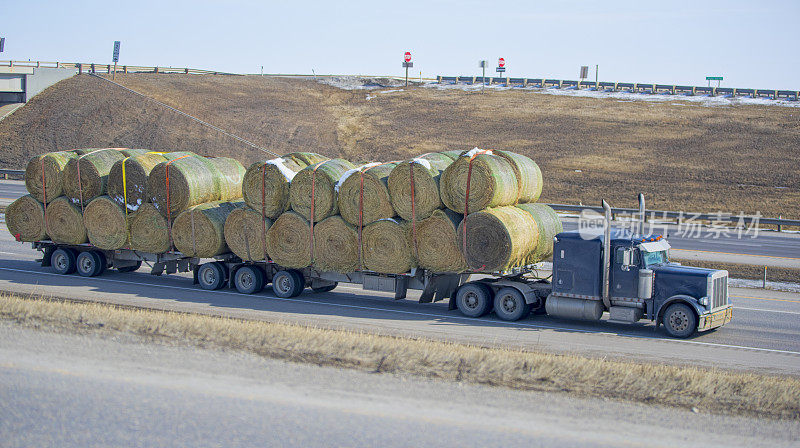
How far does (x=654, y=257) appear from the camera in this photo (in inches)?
620

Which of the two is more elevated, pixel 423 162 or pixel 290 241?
pixel 423 162

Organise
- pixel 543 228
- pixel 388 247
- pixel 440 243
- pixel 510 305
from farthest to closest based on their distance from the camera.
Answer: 1. pixel 543 228
2. pixel 388 247
3. pixel 440 243
4. pixel 510 305

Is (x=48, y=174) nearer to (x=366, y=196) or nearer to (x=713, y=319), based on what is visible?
(x=366, y=196)

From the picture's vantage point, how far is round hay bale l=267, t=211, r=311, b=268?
18.5 meters

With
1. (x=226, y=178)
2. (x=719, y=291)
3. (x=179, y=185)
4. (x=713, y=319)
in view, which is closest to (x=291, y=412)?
(x=713, y=319)

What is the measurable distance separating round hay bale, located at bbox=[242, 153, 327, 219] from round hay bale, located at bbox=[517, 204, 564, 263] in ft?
18.6

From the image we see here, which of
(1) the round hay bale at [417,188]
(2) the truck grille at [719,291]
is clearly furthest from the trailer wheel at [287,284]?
(2) the truck grille at [719,291]

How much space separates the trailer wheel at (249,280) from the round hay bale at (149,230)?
6.76ft

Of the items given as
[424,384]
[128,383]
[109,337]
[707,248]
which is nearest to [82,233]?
[109,337]

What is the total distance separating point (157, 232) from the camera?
20.0 metres

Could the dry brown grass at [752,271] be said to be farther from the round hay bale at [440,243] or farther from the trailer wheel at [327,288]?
the trailer wheel at [327,288]

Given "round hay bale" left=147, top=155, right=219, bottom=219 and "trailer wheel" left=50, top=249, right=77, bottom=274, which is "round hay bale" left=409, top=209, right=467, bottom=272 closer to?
"round hay bale" left=147, top=155, right=219, bottom=219

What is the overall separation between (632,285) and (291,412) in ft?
29.0

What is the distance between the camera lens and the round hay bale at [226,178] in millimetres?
20672
